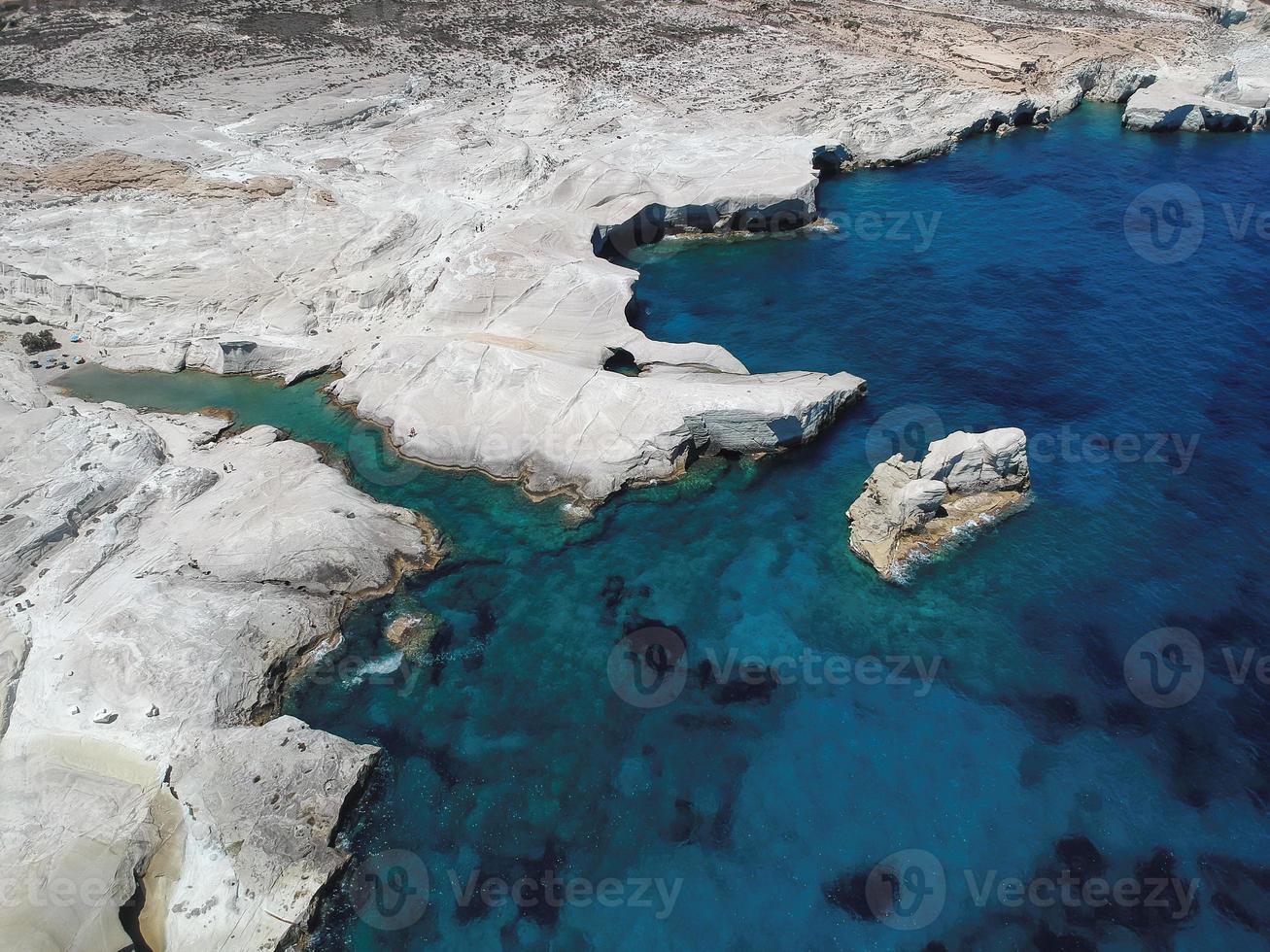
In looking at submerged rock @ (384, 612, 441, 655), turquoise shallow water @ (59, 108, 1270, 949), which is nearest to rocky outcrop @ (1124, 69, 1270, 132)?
turquoise shallow water @ (59, 108, 1270, 949)

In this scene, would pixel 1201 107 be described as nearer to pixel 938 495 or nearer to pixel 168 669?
pixel 938 495

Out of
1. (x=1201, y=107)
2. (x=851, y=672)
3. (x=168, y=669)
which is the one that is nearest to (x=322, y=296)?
(x=168, y=669)

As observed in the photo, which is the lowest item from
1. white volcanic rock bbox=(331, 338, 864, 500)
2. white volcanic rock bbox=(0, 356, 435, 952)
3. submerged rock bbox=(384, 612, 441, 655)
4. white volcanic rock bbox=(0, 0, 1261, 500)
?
submerged rock bbox=(384, 612, 441, 655)

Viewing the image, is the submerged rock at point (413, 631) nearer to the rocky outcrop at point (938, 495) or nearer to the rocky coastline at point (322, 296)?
the rocky coastline at point (322, 296)

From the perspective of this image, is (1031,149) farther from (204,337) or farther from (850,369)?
(204,337)

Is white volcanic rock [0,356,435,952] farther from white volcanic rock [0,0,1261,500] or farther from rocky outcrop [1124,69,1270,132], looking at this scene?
rocky outcrop [1124,69,1270,132]

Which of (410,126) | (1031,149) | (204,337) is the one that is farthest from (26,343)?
(1031,149)
